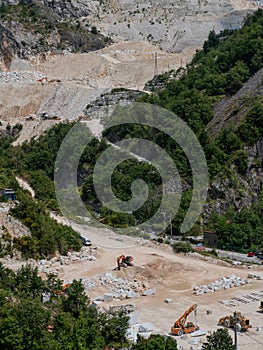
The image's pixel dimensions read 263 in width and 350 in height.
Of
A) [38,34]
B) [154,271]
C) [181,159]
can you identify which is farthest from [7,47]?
[154,271]

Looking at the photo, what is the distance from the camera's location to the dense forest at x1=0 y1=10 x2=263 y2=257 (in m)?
43.2

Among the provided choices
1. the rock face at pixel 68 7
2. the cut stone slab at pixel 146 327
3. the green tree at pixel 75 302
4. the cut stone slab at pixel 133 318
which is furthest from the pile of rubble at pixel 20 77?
the green tree at pixel 75 302

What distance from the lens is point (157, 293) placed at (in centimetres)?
3609

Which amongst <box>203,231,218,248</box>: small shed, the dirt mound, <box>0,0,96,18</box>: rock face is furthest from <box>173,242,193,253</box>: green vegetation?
<box>0,0,96,18</box>: rock face

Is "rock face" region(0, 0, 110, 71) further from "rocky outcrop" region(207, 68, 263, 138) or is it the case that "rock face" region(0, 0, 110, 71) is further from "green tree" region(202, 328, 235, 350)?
"green tree" region(202, 328, 235, 350)

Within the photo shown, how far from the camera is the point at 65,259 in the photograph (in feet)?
131

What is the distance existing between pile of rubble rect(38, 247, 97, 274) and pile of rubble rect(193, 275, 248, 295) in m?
7.45

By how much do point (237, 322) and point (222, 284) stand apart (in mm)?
7411

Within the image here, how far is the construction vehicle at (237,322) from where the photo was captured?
2955cm

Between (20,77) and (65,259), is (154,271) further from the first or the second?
(20,77)

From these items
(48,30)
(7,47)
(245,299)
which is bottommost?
(245,299)

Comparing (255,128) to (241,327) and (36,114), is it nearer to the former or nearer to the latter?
(241,327)

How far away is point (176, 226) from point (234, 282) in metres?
9.18

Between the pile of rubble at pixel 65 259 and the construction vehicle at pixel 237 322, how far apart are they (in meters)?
10.9
